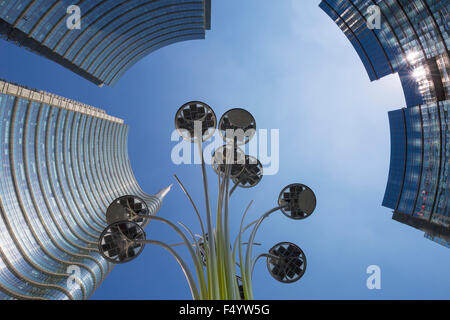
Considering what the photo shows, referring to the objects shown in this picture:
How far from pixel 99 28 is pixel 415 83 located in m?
75.9

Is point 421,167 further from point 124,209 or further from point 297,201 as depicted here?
point 124,209

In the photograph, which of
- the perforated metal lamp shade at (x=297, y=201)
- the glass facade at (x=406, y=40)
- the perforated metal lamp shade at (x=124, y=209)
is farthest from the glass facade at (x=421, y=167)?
the perforated metal lamp shade at (x=124, y=209)

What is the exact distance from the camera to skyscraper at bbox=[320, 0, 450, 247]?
122 ft

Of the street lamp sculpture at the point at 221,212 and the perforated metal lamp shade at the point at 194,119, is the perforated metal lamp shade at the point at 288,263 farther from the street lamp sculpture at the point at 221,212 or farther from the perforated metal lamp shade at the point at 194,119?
the perforated metal lamp shade at the point at 194,119

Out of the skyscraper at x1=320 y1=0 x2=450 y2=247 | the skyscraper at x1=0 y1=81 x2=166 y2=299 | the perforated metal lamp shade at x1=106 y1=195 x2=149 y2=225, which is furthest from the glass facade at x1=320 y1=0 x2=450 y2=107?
the skyscraper at x1=0 y1=81 x2=166 y2=299

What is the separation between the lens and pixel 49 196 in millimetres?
64250

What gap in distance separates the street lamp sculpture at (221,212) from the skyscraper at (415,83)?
38396 millimetres

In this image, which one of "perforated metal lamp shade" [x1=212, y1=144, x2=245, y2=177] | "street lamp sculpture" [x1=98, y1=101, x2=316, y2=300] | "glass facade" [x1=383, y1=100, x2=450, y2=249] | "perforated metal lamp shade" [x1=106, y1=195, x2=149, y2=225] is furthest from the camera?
"glass facade" [x1=383, y1=100, x2=450, y2=249]

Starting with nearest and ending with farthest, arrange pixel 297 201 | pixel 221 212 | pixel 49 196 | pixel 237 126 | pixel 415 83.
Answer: pixel 221 212, pixel 237 126, pixel 297 201, pixel 415 83, pixel 49 196

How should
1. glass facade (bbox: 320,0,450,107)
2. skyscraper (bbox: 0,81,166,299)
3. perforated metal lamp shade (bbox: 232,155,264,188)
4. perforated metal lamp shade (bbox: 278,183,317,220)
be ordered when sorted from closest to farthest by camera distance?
1. perforated metal lamp shade (bbox: 278,183,317,220)
2. perforated metal lamp shade (bbox: 232,155,264,188)
3. glass facade (bbox: 320,0,450,107)
4. skyscraper (bbox: 0,81,166,299)

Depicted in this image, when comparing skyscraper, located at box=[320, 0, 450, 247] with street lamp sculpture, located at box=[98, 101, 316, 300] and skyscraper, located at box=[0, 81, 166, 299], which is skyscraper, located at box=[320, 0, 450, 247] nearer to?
street lamp sculpture, located at box=[98, 101, 316, 300]

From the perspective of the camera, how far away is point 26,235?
56.3 meters

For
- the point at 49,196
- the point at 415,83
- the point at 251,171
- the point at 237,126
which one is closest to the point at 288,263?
the point at 251,171
